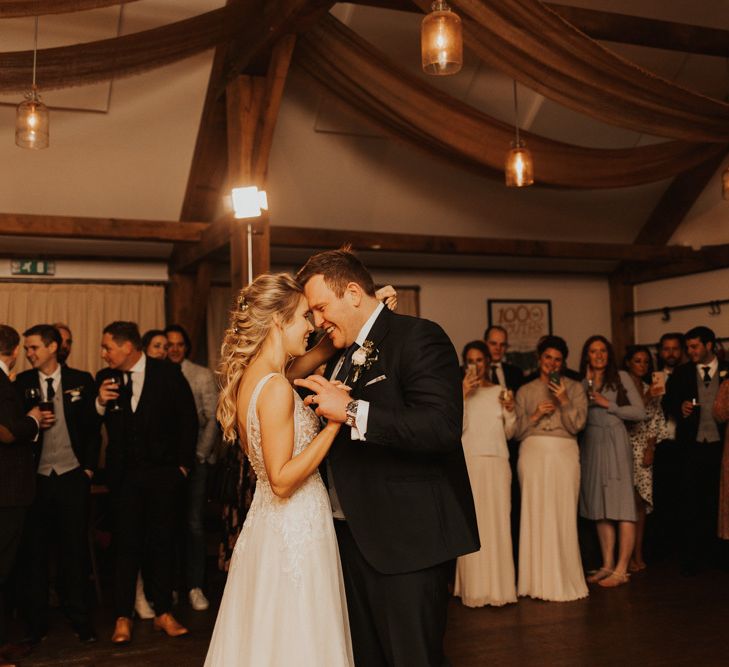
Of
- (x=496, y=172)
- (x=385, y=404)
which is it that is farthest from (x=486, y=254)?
(x=385, y=404)

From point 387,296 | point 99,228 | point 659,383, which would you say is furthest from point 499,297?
point 387,296

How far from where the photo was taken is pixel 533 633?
14.6ft

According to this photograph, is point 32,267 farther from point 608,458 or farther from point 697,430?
point 697,430

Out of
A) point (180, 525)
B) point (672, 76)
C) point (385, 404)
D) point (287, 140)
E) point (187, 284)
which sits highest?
point (672, 76)

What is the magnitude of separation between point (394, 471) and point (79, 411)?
2767 mm

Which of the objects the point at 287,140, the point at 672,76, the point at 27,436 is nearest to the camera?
the point at 27,436

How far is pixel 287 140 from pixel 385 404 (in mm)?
5193

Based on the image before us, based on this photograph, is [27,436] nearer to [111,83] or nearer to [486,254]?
[111,83]

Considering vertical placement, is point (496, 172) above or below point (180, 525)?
above

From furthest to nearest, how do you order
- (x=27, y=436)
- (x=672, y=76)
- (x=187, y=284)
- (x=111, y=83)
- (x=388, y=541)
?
(x=187, y=284), (x=672, y=76), (x=111, y=83), (x=27, y=436), (x=388, y=541)

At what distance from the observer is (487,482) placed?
519cm

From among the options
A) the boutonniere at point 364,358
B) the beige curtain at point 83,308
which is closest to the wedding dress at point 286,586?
→ the boutonniere at point 364,358

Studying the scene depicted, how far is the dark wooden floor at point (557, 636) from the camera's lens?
410cm

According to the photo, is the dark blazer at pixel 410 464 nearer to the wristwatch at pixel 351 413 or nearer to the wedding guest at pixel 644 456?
the wristwatch at pixel 351 413
